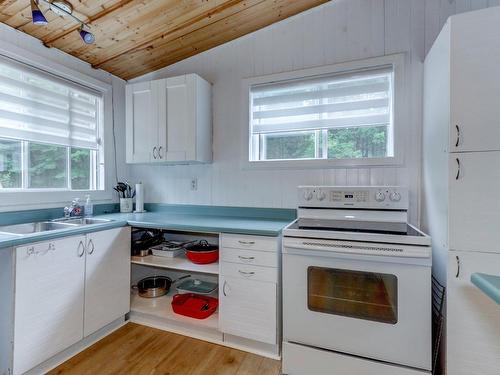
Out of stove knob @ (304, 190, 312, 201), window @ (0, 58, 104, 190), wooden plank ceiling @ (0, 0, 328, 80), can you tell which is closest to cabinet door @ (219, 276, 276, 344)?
stove knob @ (304, 190, 312, 201)

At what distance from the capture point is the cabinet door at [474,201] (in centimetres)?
132

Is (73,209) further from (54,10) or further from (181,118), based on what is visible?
(54,10)

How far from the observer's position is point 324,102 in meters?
2.25

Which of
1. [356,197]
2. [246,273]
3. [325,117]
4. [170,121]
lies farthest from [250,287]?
[170,121]

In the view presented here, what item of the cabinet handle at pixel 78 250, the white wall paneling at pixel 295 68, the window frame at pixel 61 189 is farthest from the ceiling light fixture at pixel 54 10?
the cabinet handle at pixel 78 250

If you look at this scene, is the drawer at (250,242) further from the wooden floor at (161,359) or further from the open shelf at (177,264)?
the wooden floor at (161,359)

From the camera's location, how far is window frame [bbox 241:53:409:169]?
2006mm

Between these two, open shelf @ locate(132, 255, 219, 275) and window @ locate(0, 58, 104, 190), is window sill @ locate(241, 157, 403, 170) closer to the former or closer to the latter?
open shelf @ locate(132, 255, 219, 275)

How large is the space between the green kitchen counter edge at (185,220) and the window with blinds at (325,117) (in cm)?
54

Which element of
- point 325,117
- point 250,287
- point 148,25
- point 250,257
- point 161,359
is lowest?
point 161,359

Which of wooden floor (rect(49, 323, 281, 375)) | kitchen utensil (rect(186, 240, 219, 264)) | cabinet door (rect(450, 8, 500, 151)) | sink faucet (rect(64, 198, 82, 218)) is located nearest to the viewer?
cabinet door (rect(450, 8, 500, 151))

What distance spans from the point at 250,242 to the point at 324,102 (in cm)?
133

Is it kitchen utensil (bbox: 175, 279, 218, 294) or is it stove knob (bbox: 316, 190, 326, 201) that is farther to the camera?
kitchen utensil (bbox: 175, 279, 218, 294)

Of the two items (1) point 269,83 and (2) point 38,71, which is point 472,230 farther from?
(2) point 38,71
